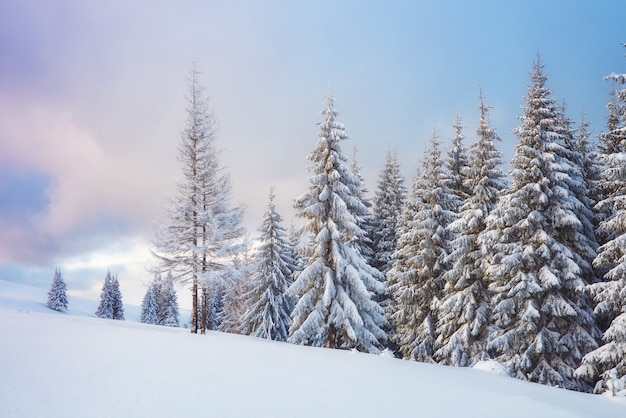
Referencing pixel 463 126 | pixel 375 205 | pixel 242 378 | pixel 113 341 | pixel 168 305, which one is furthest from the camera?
pixel 168 305

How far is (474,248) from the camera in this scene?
21.2 metres

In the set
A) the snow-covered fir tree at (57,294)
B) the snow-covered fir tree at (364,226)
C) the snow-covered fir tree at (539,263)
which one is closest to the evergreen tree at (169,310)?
the snow-covered fir tree at (57,294)

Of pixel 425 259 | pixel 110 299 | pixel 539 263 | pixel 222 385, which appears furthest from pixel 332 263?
pixel 110 299

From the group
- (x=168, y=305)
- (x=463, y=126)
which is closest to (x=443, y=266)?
(x=463, y=126)

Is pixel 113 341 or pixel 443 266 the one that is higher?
pixel 443 266

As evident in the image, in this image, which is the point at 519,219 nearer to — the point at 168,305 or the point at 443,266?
the point at 443,266

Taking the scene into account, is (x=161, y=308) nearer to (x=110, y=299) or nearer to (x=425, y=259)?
(x=110, y=299)

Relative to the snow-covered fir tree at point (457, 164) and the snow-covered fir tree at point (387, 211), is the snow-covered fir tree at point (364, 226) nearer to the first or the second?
the snow-covered fir tree at point (387, 211)

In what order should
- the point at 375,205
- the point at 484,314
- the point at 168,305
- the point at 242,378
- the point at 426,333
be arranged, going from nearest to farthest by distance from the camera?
the point at 242,378 → the point at 484,314 → the point at 426,333 → the point at 375,205 → the point at 168,305

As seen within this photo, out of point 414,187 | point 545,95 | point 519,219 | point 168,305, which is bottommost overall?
point 168,305

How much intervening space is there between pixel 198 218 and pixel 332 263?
25.1 ft

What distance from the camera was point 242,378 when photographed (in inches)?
303

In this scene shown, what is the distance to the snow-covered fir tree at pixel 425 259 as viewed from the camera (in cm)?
2350

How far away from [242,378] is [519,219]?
51.6 ft
